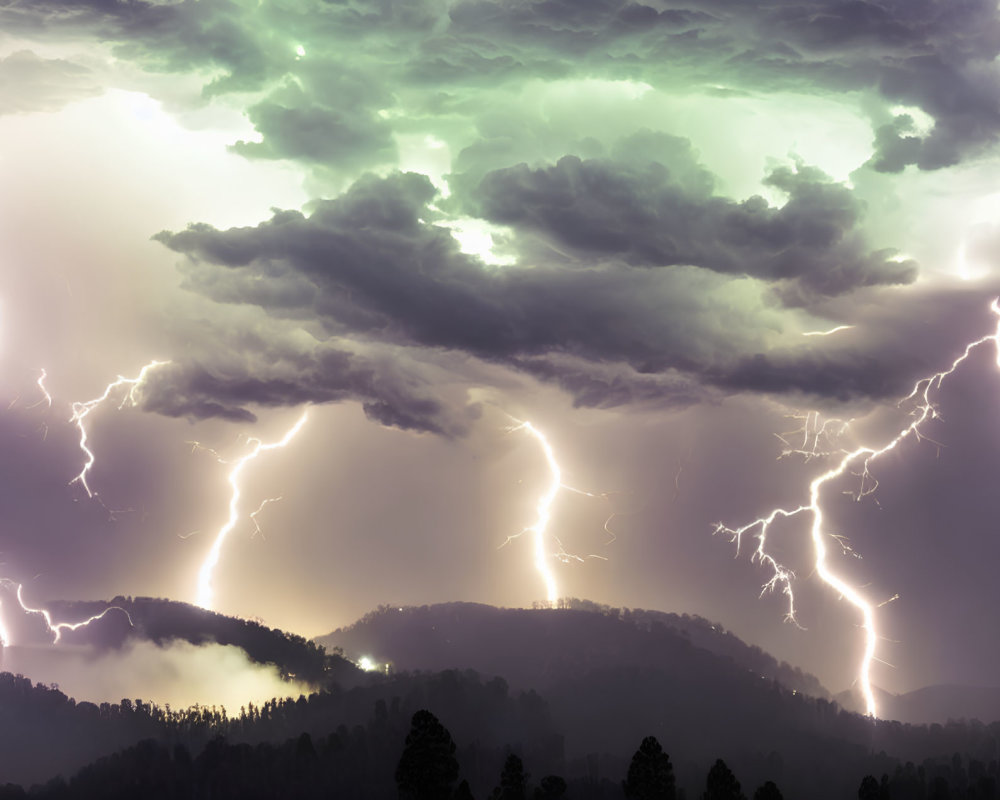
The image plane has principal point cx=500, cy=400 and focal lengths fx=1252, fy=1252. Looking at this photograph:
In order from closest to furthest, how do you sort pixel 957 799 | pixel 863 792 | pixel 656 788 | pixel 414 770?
pixel 414 770, pixel 656 788, pixel 863 792, pixel 957 799

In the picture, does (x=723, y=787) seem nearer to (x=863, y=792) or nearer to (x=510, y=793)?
(x=510, y=793)

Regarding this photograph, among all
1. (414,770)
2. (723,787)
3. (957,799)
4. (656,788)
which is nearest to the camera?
(414,770)

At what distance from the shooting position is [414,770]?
104188 mm

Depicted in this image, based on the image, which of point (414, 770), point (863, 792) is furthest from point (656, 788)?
point (863, 792)

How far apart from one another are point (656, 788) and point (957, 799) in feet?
306

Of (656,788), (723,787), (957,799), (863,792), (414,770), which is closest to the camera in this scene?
(414,770)

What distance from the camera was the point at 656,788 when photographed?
114 meters

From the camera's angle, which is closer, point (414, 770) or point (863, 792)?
point (414, 770)

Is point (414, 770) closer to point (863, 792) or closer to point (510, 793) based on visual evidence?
point (510, 793)

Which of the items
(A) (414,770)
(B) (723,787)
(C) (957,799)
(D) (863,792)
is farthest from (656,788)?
(C) (957,799)

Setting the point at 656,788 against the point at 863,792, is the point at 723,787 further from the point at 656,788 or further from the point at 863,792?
the point at 863,792

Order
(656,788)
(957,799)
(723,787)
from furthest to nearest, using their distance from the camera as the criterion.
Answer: (957,799), (723,787), (656,788)

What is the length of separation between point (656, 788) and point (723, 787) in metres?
11.8

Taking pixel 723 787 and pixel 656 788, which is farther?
pixel 723 787
